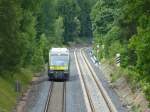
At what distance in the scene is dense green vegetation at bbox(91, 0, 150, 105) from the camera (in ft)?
90.3

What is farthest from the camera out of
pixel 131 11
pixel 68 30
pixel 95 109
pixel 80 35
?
pixel 80 35

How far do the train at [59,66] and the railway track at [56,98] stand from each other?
81.0 inches

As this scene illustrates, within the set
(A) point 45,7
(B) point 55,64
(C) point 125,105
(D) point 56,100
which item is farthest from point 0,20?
(A) point 45,7

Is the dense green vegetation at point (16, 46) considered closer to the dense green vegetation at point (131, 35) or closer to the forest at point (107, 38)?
the forest at point (107, 38)

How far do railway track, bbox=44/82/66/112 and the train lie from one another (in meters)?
2.06

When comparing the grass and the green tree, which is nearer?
the grass

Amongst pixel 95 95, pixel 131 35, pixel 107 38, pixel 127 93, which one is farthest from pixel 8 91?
pixel 107 38

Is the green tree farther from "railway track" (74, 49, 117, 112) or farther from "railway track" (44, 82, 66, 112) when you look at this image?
"railway track" (74, 49, 117, 112)

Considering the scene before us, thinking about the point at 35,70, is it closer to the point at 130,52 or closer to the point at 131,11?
the point at 130,52

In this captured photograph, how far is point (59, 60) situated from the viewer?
58062 millimetres

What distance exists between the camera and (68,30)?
541 feet

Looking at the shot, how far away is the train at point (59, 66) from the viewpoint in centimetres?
5734

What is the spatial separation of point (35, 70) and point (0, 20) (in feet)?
89.9

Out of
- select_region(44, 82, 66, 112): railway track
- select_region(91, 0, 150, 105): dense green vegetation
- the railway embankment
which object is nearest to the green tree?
select_region(44, 82, 66, 112): railway track
